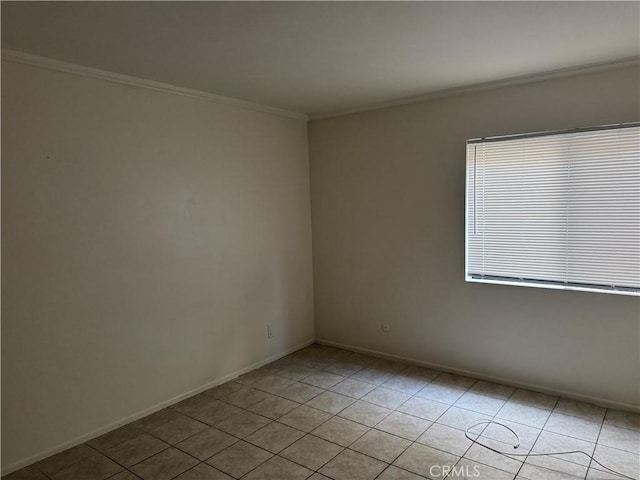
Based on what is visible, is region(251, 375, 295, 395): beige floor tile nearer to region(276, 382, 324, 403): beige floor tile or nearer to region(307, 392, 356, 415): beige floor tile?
region(276, 382, 324, 403): beige floor tile

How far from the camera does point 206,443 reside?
287 centimetres

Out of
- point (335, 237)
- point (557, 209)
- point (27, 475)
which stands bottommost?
point (27, 475)

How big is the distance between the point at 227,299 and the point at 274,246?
76cm

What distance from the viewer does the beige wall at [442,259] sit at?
3195mm

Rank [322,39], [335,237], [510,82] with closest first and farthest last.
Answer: [322,39]
[510,82]
[335,237]

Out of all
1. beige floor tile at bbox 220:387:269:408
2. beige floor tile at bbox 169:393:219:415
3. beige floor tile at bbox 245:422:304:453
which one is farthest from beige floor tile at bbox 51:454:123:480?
beige floor tile at bbox 220:387:269:408

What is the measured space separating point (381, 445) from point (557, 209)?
2.18 m

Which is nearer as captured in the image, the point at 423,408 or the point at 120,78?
the point at 120,78

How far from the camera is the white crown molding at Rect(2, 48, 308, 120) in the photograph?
2586 millimetres

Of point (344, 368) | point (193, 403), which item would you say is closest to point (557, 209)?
point (344, 368)

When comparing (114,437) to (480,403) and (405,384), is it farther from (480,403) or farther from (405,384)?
Result: (480,403)

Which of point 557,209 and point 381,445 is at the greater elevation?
point 557,209

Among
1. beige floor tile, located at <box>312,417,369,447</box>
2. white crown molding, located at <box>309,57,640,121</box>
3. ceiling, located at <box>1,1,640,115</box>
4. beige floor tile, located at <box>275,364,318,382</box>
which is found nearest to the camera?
ceiling, located at <box>1,1,640,115</box>

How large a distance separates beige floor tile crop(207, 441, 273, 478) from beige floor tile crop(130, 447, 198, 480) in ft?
0.50
